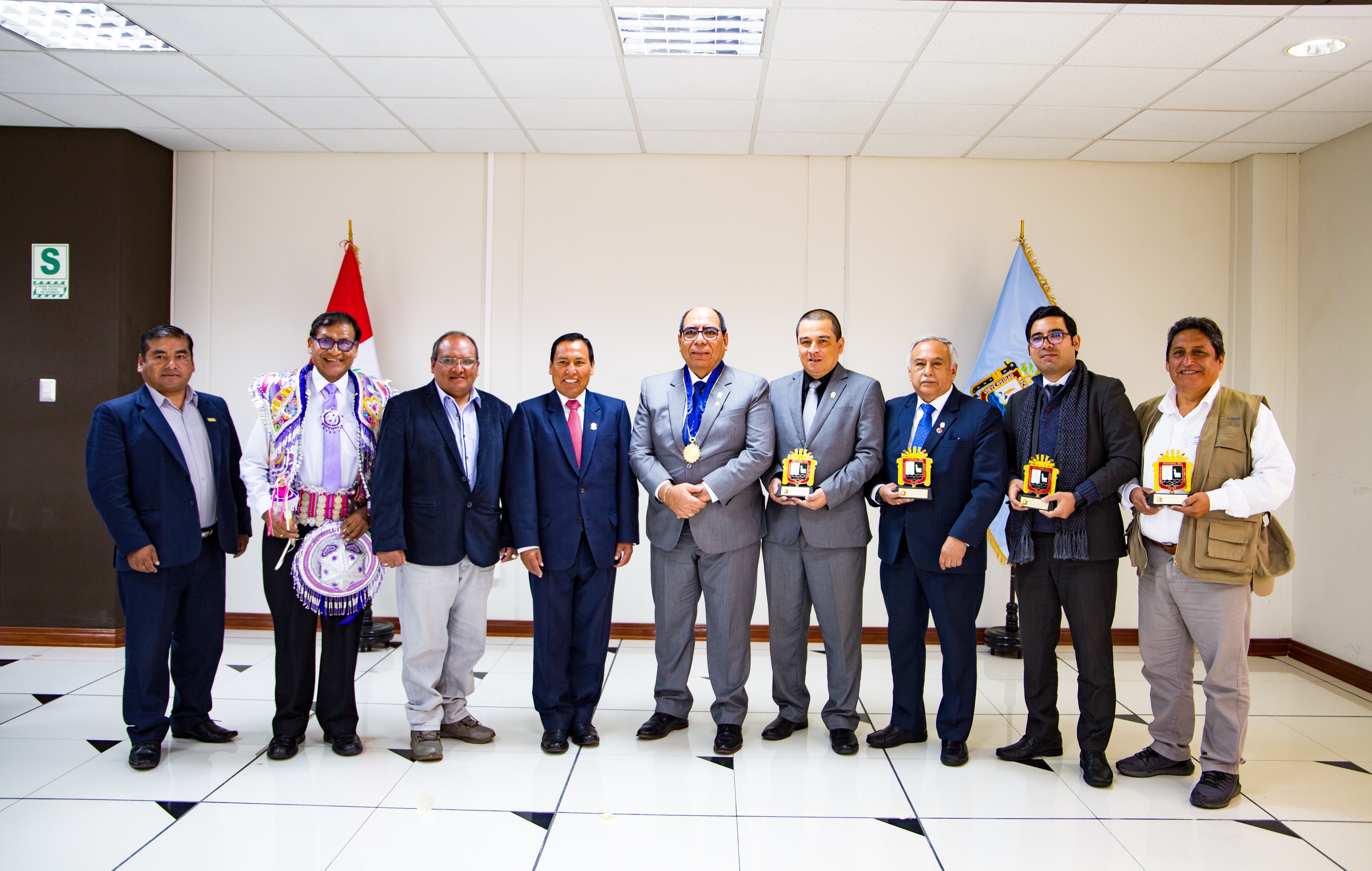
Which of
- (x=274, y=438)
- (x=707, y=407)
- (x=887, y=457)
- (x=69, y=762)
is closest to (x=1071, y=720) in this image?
(x=887, y=457)

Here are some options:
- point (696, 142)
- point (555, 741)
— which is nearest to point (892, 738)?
point (555, 741)

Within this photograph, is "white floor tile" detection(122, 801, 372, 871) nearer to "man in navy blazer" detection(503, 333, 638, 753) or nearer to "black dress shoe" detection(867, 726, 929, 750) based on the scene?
"man in navy blazer" detection(503, 333, 638, 753)

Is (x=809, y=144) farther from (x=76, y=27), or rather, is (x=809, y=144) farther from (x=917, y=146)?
(x=76, y=27)

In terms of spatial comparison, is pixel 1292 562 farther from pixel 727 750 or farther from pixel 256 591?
pixel 256 591

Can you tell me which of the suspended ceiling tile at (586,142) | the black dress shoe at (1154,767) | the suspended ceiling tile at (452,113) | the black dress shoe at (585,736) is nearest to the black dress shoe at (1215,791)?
the black dress shoe at (1154,767)

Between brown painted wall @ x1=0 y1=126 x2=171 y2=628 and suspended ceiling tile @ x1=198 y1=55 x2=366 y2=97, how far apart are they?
1402mm

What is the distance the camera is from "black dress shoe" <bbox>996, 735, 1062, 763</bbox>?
3295 millimetres

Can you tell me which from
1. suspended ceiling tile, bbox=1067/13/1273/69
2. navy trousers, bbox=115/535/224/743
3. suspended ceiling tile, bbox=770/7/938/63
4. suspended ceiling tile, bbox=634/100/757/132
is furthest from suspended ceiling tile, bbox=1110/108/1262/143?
navy trousers, bbox=115/535/224/743

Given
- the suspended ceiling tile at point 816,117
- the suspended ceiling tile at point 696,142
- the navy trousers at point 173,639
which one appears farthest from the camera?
the suspended ceiling tile at point 696,142

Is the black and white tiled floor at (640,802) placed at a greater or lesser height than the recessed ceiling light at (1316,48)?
lesser

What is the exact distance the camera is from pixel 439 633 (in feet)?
10.7

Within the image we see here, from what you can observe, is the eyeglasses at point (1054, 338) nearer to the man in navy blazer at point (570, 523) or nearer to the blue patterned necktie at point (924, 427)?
the blue patterned necktie at point (924, 427)

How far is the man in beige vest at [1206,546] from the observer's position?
2.90 metres

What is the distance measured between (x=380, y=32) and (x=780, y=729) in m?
3.46
